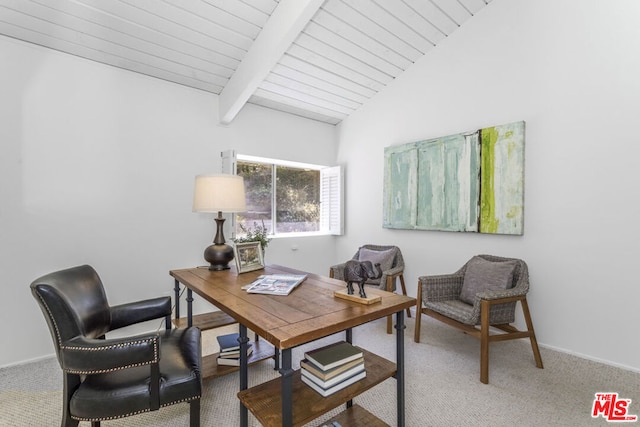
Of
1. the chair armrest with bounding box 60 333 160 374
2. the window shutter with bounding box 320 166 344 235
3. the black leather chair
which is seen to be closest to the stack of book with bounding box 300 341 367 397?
the black leather chair

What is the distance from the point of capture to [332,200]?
4406 mm

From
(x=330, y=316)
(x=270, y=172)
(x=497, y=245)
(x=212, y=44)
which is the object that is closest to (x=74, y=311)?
(x=330, y=316)

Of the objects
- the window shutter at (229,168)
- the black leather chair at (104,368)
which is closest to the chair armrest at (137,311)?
the black leather chair at (104,368)

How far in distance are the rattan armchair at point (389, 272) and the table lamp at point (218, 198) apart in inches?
51.7

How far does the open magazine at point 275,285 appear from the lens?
167 cm

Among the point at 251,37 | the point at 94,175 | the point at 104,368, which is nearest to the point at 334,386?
the point at 104,368

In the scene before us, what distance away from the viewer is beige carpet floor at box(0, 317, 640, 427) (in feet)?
5.70

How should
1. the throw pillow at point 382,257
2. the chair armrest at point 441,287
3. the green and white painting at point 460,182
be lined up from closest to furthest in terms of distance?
the chair armrest at point 441,287 → the green and white painting at point 460,182 → the throw pillow at point 382,257

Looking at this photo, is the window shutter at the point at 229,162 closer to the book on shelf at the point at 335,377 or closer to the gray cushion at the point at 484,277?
the book on shelf at the point at 335,377

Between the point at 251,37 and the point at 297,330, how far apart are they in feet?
8.45

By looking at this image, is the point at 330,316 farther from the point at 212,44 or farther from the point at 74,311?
the point at 212,44

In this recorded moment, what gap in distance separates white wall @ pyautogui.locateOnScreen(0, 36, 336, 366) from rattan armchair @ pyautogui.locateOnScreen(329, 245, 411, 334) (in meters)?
1.48

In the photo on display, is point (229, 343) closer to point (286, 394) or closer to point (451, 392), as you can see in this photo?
point (286, 394)

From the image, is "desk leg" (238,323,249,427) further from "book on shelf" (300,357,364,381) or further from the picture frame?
the picture frame
